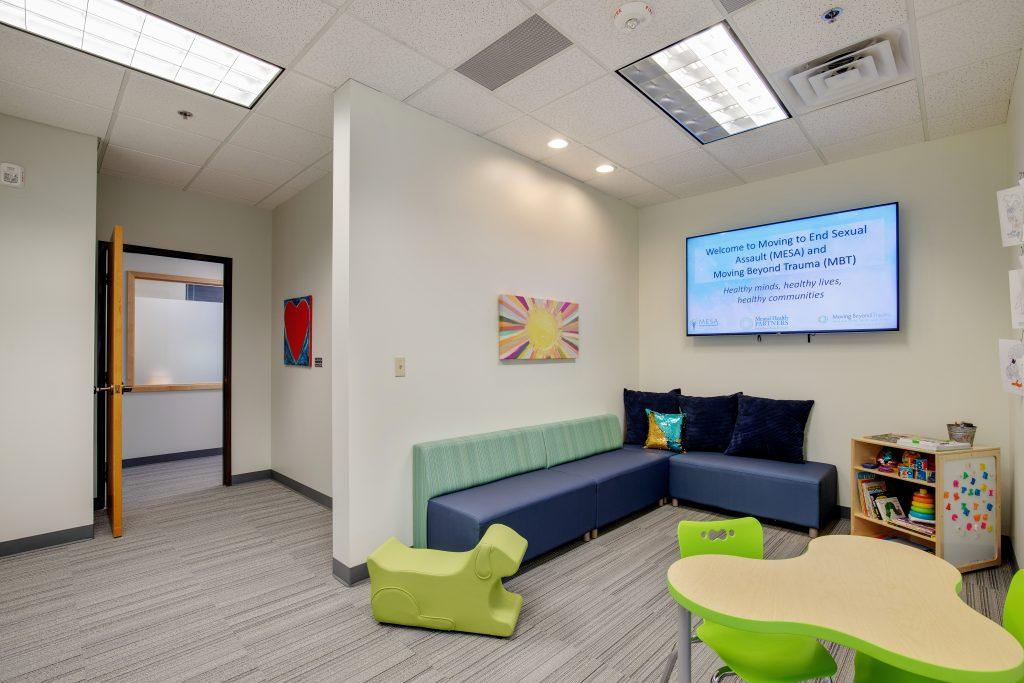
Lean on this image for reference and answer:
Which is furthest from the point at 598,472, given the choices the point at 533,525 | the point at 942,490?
the point at 942,490

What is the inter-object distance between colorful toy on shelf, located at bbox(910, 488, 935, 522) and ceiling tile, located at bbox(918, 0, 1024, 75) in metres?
2.49

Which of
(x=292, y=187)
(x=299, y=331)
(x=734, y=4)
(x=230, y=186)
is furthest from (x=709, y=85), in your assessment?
(x=230, y=186)

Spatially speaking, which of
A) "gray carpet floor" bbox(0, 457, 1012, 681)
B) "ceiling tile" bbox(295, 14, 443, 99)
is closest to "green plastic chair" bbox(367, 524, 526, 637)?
"gray carpet floor" bbox(0, 457, 1012, 681)

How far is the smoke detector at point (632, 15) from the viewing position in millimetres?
2219

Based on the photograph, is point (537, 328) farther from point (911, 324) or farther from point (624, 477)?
point (911, 324)

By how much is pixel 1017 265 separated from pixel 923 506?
1532 mm

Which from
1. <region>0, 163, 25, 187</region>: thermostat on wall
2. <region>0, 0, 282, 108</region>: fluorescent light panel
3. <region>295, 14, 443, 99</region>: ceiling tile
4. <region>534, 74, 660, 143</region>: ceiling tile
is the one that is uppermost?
<region>0, 0, 282, 108</region>: fluorescent light panel

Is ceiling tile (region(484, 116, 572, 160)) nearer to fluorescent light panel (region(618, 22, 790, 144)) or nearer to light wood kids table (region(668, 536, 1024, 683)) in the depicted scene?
fluorescent light panel (region(618, 22, 790, 144))

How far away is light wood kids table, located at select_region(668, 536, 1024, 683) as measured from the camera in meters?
1.11

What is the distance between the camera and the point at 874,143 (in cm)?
363

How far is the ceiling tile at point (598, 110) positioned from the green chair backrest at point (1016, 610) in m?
2.69

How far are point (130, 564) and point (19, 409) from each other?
49.9 inches

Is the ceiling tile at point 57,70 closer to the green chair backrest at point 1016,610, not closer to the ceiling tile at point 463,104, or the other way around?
the ceiling tile at point 463,104

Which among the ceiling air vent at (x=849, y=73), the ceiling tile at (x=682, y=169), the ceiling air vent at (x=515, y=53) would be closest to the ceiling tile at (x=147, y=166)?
the ceiling air vent at (x=515, y=53)
